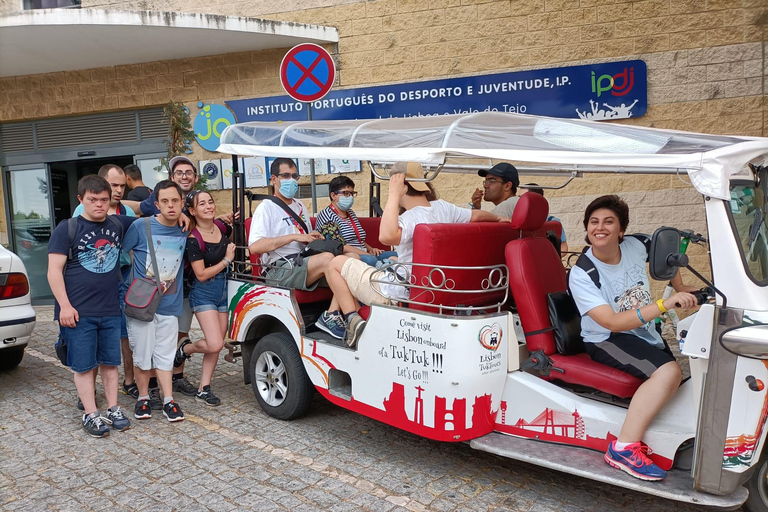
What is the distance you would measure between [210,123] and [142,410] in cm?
599

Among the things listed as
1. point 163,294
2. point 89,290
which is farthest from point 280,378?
point 89,290

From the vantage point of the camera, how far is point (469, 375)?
12.1ft

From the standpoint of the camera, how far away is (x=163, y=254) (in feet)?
16.8

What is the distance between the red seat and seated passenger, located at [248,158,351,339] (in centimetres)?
144

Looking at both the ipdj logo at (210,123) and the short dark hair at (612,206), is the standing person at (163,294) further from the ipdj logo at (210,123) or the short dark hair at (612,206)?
the ipdj logo at (210,123)

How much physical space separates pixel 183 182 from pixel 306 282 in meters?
1.96

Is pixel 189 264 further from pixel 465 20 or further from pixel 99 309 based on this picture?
pixel 465 20

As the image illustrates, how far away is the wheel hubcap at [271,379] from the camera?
510 centimetres

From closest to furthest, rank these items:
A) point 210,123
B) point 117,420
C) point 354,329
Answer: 1. point 354,329
2. point 117,420
3. point 210,123

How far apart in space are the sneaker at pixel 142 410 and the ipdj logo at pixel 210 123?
5.75 metres

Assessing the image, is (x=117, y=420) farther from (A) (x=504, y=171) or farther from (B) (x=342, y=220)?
(A) (x=504, y=171)

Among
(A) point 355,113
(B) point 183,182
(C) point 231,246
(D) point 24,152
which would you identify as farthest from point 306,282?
(D) point 24,152

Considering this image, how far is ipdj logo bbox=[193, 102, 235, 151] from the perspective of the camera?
10.0 m

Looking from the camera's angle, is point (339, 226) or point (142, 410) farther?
point (339, 226)
